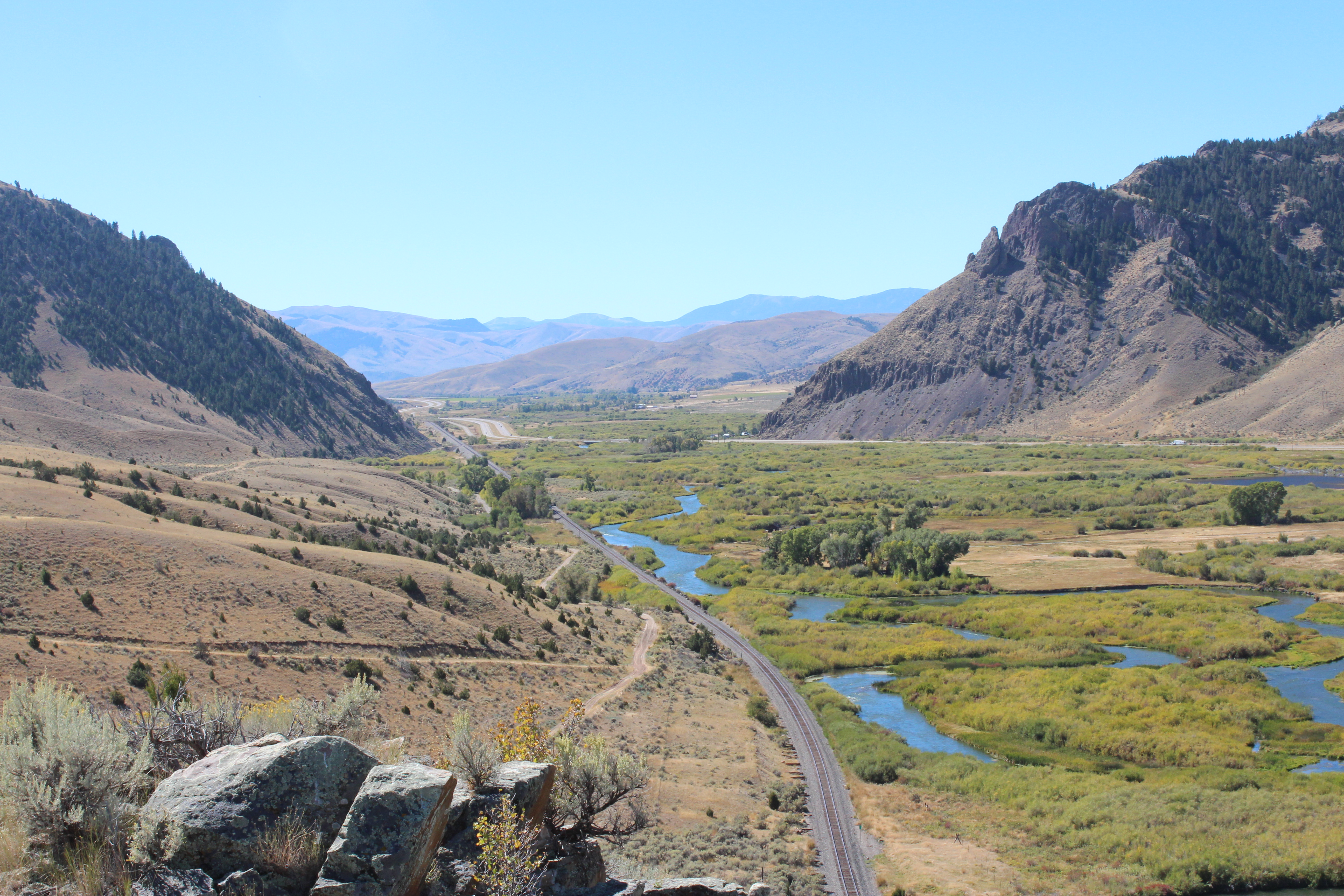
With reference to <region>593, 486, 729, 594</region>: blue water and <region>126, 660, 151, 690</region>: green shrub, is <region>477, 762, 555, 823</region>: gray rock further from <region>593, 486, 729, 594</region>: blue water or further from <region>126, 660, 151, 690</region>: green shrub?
<region>593, 486, 729, 594</region>: blue water

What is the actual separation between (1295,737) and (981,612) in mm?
27213

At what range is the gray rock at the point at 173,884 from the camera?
12.5m

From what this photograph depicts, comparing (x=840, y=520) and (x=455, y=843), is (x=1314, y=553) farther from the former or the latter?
(x=455, y=843)

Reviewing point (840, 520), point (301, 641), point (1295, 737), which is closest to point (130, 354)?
point (840, 520)

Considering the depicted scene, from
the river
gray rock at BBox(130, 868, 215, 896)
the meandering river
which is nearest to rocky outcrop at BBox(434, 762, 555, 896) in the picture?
gray rock at BBox(130, 868, 215, 896)

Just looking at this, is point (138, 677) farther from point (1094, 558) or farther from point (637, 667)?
point (1094, 558)

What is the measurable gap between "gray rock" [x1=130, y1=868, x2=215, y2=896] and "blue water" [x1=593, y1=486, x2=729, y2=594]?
67.7 meters

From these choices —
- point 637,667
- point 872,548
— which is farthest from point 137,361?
point 637,667

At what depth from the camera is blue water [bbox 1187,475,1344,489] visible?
10862 centimetres

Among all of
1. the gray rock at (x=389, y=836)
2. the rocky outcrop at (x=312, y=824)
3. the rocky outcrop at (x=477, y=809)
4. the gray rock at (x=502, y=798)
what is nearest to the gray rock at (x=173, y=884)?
the rocky outcrop at (x=312, y=824)

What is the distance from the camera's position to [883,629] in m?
65.1

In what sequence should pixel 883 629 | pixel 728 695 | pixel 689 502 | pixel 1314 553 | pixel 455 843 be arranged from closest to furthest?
pixel 455 843, pixel 728 695, pixel 883 629, pixel 1314 553, pixel 689 502

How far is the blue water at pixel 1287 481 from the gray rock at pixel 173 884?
123916 mm

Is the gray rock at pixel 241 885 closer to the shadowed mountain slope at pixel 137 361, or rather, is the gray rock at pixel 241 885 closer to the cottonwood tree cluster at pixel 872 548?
the cottonwood tree cluster at pixel 872 548
